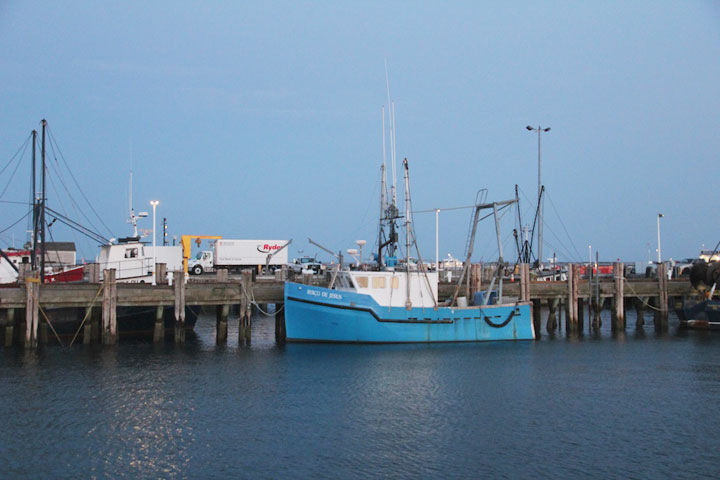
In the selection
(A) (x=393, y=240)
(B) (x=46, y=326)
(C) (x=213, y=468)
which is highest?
(A) (x=393, y=240)

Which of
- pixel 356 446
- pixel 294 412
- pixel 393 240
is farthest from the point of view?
pixel 393 240

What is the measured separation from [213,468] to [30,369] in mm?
12577

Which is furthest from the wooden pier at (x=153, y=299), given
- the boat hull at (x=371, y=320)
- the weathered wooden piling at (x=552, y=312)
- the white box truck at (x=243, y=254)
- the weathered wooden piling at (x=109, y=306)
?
the white box truck at (x=243, y=254)

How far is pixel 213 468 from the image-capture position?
49.0 ft

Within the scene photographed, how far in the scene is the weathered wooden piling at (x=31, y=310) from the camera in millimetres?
26609

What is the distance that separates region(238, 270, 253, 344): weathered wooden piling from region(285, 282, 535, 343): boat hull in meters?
1.91

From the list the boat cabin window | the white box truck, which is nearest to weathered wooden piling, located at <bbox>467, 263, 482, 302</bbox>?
the boat cabin window

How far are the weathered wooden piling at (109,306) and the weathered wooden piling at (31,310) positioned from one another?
2.61m

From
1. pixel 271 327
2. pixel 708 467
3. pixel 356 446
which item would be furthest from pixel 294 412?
pixel 271 327

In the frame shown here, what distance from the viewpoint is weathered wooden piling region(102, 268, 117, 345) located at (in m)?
27.8

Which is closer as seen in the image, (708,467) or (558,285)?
(708,467)

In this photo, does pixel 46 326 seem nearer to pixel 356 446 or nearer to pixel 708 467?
pixel 356 446

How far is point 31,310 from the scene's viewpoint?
88.3ft

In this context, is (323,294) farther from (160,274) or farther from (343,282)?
(160,274)
